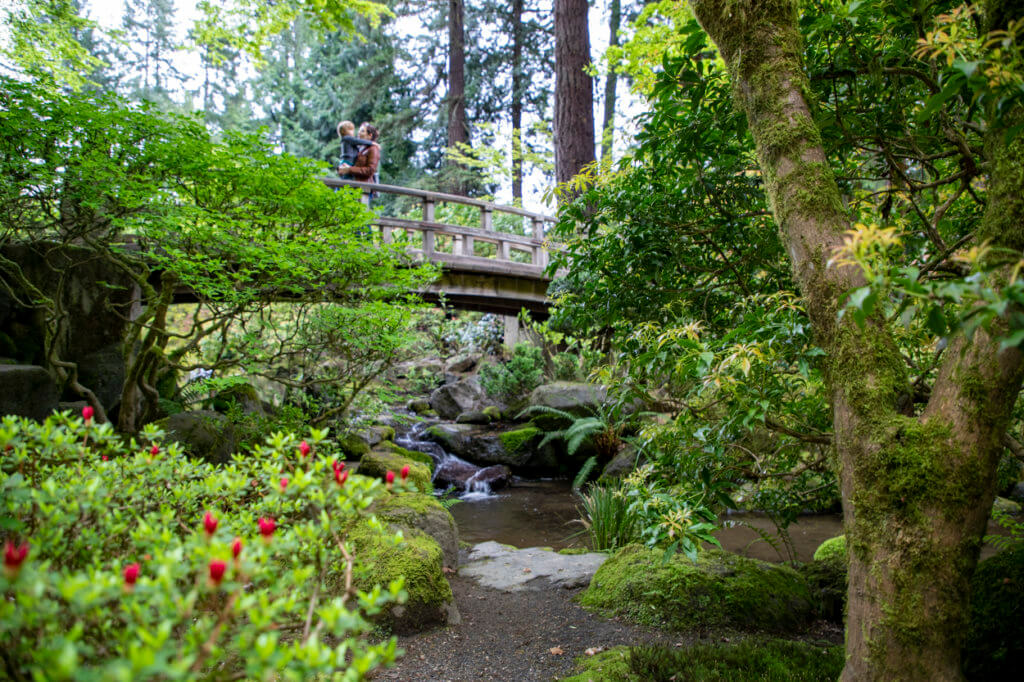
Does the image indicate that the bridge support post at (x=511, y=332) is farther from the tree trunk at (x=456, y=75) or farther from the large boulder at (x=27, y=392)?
the large boulder at (x=27, y=392)

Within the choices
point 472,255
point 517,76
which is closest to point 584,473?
point 472,255

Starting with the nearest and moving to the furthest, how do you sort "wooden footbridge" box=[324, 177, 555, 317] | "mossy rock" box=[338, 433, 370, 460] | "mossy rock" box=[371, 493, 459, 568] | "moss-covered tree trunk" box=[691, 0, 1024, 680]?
"moss-covered tree trunk" box=[691, 0, 1024, 680] → "mossy rock" box=[371, 493, 459, 568] → "mossy rock" box=[338, 433, 370, 460] → "wooden footbridge" box=[324, 177, 555, 317]

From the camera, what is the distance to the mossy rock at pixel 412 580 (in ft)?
10.4

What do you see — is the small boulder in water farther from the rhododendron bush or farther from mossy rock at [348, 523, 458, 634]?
the rhododendron bush

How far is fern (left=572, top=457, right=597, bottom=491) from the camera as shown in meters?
8.77

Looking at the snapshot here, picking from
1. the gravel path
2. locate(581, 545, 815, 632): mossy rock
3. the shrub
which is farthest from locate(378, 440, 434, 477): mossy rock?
locate(581, 545, 815, 632): mossy rock

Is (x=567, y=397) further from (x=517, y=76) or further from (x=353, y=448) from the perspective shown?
(x=517, y=76)

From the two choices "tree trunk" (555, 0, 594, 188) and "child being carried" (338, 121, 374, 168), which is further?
"child being carried" (338, 121, 374, 168)

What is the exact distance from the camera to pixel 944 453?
5.63ft

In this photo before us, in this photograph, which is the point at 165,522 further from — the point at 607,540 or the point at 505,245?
the point at 505,245

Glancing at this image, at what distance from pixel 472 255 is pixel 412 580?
7.47 m

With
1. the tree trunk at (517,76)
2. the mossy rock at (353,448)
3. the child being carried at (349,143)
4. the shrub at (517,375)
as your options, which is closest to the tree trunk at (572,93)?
the child being carried at (349,143)

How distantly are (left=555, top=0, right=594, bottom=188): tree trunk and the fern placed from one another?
4385 mm

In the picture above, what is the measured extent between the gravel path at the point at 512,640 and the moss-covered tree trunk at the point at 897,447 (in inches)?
59.4
